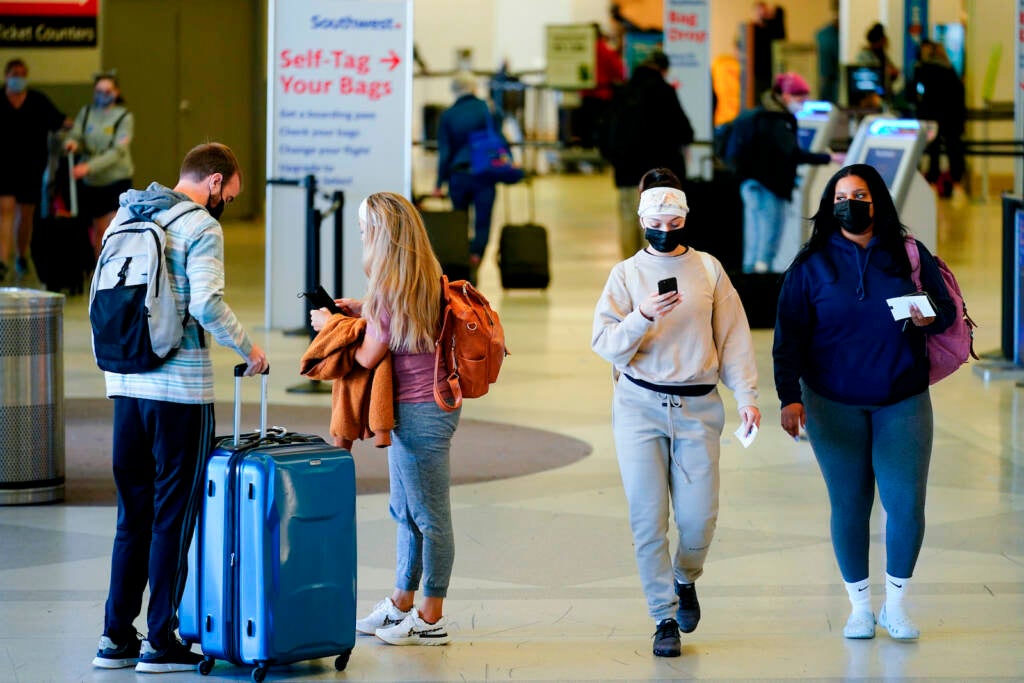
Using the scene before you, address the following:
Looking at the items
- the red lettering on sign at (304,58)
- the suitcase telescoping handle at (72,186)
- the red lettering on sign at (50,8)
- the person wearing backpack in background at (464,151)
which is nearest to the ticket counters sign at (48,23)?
the red lettering on sign at (50,8)

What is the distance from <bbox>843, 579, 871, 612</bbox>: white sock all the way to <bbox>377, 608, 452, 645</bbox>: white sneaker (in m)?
1.41

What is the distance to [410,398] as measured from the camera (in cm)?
563

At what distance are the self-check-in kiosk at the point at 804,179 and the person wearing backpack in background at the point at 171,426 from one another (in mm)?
10949

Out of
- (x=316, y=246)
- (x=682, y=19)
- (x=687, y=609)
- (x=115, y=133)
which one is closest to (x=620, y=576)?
(x=687, y=609)

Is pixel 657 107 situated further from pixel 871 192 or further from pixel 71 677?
pixel 71 677

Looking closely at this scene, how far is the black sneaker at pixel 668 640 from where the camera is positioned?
561 cm

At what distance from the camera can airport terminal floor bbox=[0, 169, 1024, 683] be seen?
18.2ft

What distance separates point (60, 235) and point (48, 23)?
6460mm

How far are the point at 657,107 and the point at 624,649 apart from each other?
1109 cm

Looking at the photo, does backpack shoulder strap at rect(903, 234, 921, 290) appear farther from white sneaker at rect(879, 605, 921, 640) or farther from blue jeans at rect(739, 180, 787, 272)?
blue jeans at rect(739, 180, 787, 272)

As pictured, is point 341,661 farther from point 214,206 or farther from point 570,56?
point 570,56

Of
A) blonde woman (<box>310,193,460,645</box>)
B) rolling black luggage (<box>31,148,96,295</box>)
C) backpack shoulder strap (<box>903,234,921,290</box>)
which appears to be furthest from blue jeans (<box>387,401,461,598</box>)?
rolling black luggage (<box>31,148,96,295</box>)

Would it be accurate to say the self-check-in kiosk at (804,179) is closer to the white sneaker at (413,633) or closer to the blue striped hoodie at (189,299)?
the white sneaker at (413,633)

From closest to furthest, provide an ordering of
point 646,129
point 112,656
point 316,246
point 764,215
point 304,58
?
point 112,656, point 316,246, point 304,58, point 764,215, point 646,129
